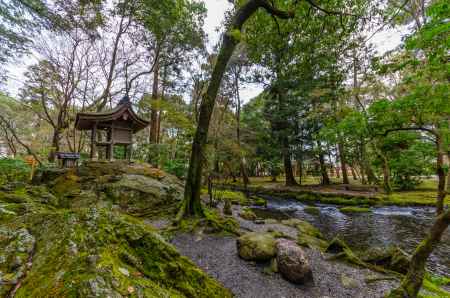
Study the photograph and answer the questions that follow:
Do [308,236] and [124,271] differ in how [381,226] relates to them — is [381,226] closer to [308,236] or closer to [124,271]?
[308,236]

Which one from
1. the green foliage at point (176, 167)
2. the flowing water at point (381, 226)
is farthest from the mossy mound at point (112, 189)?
the flowing water at point (381, 226)

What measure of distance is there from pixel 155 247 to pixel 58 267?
2.11 feet

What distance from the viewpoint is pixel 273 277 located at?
3.25 meters

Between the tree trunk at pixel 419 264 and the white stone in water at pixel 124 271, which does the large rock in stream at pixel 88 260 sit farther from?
the tree trunk at pixel 419 264

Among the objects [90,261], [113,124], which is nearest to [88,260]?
[90,261]

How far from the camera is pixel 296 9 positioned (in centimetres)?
483

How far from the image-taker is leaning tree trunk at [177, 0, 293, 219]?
16.3 feet

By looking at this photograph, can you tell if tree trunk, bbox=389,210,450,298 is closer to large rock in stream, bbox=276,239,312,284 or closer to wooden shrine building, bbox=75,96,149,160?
large rock in stream, bbox=276,239,312,284

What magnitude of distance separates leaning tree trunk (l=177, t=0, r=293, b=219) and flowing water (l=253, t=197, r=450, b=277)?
487 cm

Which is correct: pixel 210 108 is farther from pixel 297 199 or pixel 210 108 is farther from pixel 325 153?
pixel 325 153

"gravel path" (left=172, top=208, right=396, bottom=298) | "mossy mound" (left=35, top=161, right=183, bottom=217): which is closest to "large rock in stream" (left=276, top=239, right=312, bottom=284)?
"gravel path" (left=172, top=208, right=396, bottom=298)

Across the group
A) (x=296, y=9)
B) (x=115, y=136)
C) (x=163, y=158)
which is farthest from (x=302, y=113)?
(x=115, y=136)

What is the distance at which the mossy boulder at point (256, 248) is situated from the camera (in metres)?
3.59

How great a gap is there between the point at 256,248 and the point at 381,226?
694 centimetres
